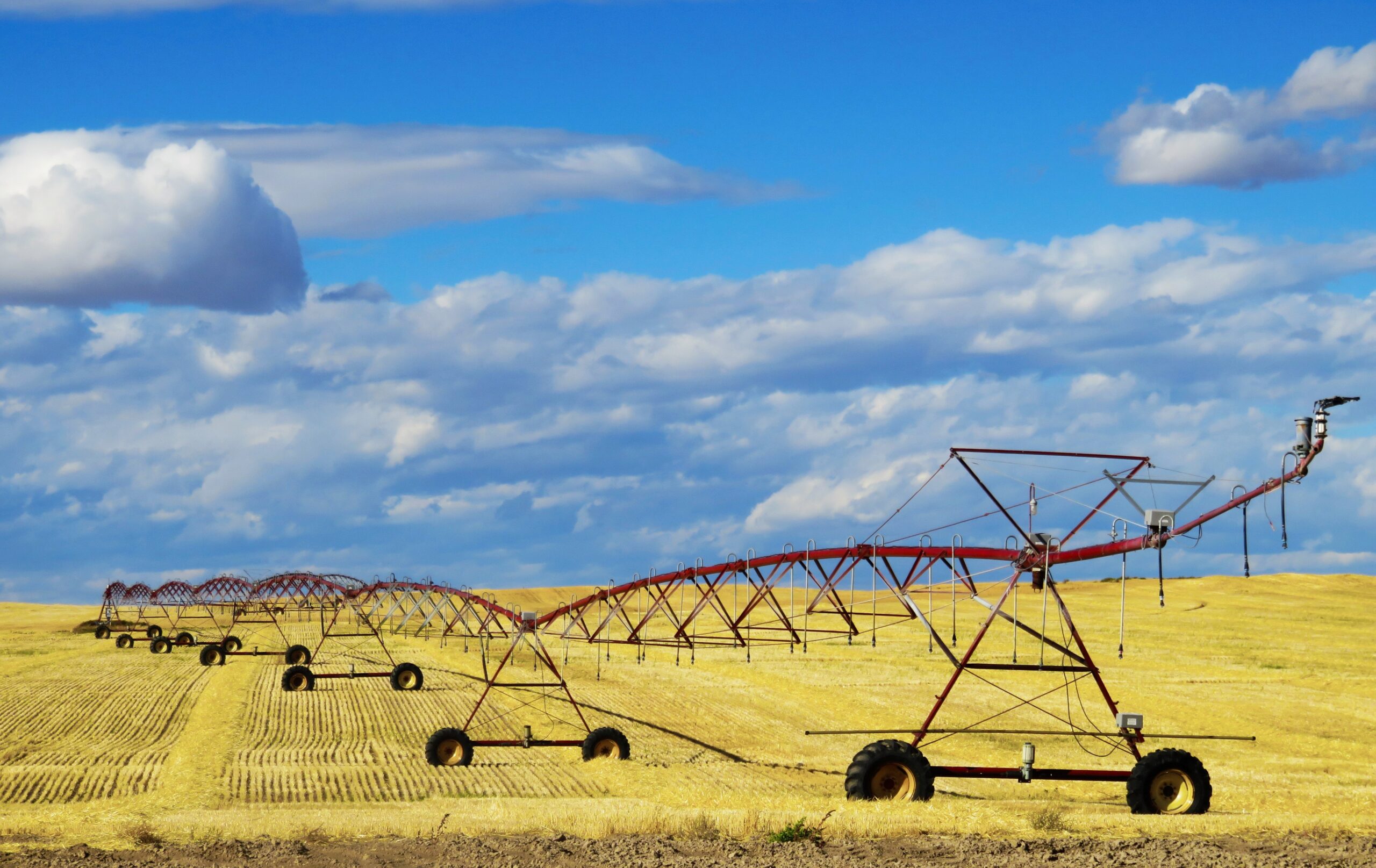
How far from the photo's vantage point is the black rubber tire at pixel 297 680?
6291 cm

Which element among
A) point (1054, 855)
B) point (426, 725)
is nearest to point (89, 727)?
point (426, 725)

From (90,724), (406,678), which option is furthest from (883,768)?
(406,678)

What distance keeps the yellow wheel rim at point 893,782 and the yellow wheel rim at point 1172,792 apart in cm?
565

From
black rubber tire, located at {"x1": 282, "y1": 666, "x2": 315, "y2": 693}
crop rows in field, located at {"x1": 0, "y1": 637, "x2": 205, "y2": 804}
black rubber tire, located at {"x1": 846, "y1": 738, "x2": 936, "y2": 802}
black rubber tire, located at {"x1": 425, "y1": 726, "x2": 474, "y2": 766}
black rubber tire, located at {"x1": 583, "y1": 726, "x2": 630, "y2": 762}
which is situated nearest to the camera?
black rubber tire, located at {"x1": 846, "y1": 738, "x2": 936, "y2": 802}

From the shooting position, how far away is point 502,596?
510 feet

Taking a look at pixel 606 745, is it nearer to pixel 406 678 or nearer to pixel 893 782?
pixel 893 782

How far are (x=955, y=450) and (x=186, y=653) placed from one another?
7276 centimetres

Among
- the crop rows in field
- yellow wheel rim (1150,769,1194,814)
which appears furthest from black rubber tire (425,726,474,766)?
yellow wheel rim (1150,769,1194,814)

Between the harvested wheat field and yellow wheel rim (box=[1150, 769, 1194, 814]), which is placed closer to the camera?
the harvested wheat field

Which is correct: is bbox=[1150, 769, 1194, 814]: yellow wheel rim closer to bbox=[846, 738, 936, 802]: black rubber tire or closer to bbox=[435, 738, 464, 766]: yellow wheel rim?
bbox=[846, 738, 936, 802]: black rubber tire

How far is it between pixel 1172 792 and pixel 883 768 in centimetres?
686

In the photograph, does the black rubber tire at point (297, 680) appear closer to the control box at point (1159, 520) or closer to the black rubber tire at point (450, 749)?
the black rubber tire at point (450, 749)

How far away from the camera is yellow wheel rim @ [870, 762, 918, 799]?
93.8 ft

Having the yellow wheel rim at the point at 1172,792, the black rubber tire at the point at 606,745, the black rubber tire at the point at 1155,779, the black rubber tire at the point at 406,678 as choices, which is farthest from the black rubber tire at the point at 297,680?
the yellow wheel rim at the point at 1172,792
